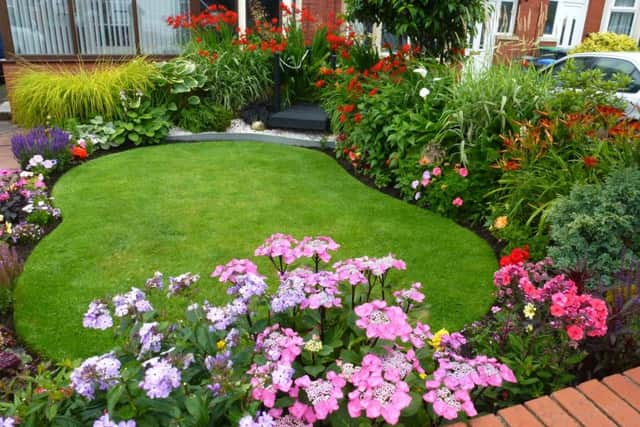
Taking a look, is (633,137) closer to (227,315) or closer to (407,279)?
(407,279)

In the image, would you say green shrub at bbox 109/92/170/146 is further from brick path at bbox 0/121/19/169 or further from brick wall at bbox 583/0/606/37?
brick wall at bbox 583/0/606/37

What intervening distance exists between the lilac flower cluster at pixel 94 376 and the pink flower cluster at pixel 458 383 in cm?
81

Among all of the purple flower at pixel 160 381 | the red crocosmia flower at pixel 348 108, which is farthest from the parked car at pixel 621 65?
the purple flower at pixel 160 381

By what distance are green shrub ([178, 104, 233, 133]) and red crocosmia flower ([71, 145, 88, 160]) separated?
1.62m

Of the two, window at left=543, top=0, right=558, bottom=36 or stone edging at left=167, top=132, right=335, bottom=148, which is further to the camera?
window at left=543, top=0, right=558, bottom=36

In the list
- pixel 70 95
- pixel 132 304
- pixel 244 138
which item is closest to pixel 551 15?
pixel 244 138

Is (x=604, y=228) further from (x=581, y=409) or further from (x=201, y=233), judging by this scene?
(x=201, y=233)

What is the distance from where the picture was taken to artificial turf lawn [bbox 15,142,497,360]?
2871mm

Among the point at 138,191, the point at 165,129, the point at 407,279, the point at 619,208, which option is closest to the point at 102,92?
the point at 165,129

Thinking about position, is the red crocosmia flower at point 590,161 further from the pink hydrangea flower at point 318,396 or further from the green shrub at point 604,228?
the pink hydrangea flower at point 318,396

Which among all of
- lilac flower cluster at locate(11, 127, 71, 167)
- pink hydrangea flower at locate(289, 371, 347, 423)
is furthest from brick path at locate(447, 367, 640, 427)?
lilac flower cluster at locate(11, 127, 71, 167)

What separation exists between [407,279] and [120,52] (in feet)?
24.0

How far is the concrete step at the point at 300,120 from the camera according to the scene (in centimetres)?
677

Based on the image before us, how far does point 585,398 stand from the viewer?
1592 millimetres
